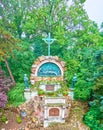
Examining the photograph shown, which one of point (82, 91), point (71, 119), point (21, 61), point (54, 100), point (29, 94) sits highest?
point (21, 61)

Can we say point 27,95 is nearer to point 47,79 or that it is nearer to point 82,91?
point 47,79

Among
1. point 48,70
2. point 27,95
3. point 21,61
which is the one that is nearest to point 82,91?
point 48,70

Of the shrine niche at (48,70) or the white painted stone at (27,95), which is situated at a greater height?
the shrine niche at (48,70)

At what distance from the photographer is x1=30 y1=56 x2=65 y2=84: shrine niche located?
716 inches

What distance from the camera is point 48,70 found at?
1839cm

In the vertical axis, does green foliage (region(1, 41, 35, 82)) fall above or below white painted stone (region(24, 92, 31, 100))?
above

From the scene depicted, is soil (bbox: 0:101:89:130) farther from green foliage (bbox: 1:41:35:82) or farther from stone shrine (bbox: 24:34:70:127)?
green foliage (bbox: 1:41:35:82)

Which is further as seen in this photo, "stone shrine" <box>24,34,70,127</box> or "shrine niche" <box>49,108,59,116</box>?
"stone shrine" <box>24,34,70,127</box>

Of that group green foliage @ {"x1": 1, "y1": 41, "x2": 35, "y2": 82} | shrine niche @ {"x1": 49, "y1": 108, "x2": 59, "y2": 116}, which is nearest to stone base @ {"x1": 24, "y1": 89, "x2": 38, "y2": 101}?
shrine niche @ {"x1": 49, "y1": 108, "x2": 59, "y2": 116}

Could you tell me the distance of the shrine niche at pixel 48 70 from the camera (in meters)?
18.2

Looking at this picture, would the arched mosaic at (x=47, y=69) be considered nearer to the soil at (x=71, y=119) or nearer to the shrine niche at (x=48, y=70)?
the shrine niche at (x=48, y=70)

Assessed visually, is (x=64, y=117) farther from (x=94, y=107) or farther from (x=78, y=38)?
(x=78, y=38)

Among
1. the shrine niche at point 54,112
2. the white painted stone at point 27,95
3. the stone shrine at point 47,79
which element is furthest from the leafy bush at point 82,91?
the white painted stone at point 27,95

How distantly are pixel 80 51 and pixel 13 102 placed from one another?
5.99 meters
